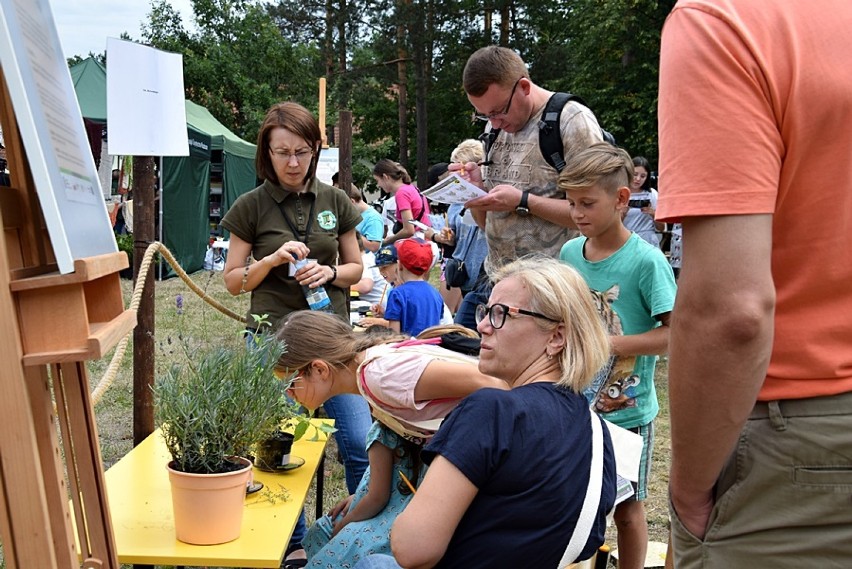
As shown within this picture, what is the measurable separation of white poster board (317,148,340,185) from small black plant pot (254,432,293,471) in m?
6.71

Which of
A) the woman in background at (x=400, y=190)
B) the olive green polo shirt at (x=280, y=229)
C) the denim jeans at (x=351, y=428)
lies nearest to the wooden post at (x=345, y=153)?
the woman in background at (x=400, y=190)

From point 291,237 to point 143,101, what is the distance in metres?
0.82

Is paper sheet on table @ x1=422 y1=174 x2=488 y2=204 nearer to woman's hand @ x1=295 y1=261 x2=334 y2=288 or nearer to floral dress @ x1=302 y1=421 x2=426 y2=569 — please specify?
woman's hand @ x1=295 y1=261 x2=334 y2=288

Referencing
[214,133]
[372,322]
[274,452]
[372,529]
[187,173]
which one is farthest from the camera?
[214,133]

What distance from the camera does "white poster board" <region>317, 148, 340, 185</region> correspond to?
9180 mm

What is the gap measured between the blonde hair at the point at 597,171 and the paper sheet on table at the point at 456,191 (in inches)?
18.3

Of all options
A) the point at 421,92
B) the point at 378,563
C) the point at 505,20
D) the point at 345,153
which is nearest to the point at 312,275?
the point at 378,563

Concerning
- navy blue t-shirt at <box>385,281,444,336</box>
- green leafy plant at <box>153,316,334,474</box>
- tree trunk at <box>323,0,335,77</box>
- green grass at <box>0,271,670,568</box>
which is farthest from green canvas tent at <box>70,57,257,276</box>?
tree trunk at <box>323,0,335,77</box>

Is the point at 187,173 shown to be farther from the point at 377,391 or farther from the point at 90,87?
the point at 377,391

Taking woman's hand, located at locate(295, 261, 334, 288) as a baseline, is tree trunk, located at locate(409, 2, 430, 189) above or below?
above

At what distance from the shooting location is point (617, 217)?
9.21ft

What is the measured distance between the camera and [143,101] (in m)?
3.41

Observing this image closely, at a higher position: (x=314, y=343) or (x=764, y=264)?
(x=764, y=264)

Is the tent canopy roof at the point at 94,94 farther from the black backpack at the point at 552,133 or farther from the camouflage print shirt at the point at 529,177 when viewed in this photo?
the black backpack at the point at 552,133
